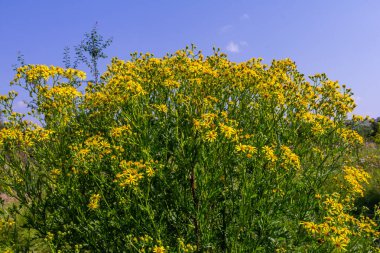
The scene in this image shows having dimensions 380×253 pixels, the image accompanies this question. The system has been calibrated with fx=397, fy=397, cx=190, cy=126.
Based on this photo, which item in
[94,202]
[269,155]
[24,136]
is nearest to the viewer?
[269,155]

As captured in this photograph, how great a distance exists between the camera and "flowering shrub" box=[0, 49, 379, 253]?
4.70m

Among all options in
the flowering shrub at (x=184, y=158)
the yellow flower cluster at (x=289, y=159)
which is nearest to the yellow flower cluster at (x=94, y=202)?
the flowering shrub at (x=184, y=158)

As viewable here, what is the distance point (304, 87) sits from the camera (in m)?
6.21

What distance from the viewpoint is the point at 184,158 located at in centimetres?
484

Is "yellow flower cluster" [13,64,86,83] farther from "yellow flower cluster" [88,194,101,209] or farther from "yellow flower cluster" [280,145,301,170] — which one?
"yellow flower cluster" [280,145,301,170]

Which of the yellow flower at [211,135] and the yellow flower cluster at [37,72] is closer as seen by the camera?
the yellow flower at [211,135]

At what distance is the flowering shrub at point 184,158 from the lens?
4703mm

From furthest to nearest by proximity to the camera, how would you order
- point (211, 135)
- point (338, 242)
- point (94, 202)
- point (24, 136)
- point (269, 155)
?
point (24, 136) < point (94, 202) < point (269, 155) < point (211, 135) < point (338, 242)

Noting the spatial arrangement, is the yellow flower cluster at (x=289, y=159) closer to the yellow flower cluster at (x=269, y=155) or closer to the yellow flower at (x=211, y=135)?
the yellow flower cluster at (x=269, y=155)

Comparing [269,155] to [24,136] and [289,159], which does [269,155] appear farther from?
[24,136]

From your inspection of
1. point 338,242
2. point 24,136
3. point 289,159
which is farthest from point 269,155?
point 24,136

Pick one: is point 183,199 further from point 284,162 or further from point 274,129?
point 274,129

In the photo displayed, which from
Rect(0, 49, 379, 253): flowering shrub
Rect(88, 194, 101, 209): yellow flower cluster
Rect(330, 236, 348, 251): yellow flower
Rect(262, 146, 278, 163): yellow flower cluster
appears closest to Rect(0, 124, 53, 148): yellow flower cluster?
Rect(0, 49, 379, 253): flowering shrub

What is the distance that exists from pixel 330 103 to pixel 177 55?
2.50m
